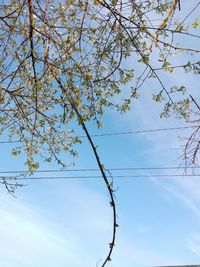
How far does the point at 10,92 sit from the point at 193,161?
2.64m

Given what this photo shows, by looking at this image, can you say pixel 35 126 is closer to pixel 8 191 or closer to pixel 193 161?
pixel 8 191

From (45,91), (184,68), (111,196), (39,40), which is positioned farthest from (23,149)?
(111,196)

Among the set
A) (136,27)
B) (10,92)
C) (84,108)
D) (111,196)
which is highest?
(10,92)

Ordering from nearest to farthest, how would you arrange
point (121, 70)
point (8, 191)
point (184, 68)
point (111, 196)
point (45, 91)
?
point (111, 196) → point (184, 68) → point (121, 70) → point (45, 91) → point (8, 191)

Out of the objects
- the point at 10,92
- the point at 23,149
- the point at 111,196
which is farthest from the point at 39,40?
the point at 111,196

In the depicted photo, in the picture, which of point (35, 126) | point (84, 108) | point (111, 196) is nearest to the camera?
point (111, 196)

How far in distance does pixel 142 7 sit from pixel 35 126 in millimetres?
2396

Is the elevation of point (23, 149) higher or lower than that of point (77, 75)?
higher

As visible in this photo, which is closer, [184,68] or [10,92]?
[184,68]

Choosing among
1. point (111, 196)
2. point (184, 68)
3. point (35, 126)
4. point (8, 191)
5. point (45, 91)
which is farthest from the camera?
point (8, 191)

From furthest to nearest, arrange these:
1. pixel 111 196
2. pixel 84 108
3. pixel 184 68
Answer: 1. pixel 84 108
2. pixel 184 68
3. pixel 111 196

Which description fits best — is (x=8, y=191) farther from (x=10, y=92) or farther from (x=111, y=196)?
(x=111, y=196)

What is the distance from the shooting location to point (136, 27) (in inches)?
173

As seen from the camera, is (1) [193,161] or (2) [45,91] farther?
(2) [45,91]
